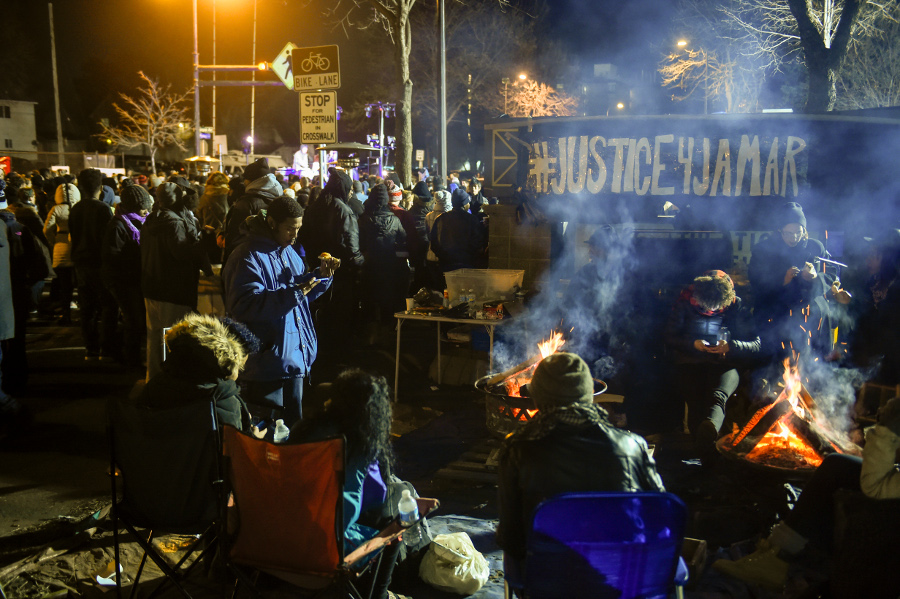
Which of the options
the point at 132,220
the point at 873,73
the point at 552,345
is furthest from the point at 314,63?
the point at 873,73

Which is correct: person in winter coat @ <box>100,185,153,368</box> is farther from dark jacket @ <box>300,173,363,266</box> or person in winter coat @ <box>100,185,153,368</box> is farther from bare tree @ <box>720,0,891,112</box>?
bare tree @ <box>720,0,891,112</box>

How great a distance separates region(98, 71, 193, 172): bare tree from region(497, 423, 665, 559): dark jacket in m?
63.8

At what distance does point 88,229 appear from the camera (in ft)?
26.7

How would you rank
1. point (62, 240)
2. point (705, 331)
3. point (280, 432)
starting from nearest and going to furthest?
point (280, 432)
point (705, 331)
point (62, 240)

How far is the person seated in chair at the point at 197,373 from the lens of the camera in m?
3.61

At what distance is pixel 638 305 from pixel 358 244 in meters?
3.97

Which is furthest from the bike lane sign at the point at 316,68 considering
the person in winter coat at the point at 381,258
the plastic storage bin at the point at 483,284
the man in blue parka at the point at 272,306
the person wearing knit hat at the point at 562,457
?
the person wearing knit hat at the point at 562,457

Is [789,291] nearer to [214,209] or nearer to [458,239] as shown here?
[458,239]

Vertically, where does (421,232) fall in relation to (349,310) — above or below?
above

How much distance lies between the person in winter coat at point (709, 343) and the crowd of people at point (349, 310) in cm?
1

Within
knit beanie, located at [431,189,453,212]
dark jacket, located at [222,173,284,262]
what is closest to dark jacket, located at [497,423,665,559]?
dark jacket, located at [222,173,284,262]

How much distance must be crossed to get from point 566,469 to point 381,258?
6.65 meters

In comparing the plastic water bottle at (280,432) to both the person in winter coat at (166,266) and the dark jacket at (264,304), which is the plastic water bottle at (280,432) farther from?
the person in winter coat at (166,266)

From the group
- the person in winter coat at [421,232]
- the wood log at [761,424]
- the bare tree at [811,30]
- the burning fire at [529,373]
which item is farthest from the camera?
the bare tree at [811,30]
